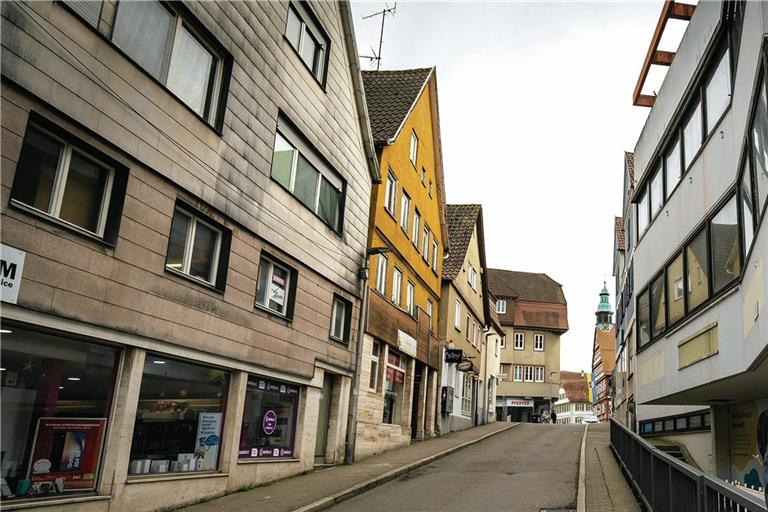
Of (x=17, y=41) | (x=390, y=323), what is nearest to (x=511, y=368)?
(x=390, y=323)

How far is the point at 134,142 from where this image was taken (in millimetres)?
9430

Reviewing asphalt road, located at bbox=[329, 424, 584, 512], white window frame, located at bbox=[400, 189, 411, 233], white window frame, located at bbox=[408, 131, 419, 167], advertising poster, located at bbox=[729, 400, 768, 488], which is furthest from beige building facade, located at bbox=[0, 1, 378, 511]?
advertising poster, located at bbox=[729, 400, 768, 488]

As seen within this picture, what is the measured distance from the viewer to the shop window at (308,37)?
14.5 metres

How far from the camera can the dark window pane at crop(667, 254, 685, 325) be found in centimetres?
1502

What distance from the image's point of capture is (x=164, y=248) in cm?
1012

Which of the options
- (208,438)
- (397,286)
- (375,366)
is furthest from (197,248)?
(397,286)

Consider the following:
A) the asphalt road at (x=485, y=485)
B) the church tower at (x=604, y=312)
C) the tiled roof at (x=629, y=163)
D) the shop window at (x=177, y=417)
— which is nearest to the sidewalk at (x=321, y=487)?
the asphalt road at (x=485, y=485)

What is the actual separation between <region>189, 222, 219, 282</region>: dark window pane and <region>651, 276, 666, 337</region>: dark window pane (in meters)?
10.9

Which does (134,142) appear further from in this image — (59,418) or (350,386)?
(350,386)

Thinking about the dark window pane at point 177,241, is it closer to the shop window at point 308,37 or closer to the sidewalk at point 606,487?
the shop window at point 308,37

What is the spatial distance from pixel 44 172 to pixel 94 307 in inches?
69.7

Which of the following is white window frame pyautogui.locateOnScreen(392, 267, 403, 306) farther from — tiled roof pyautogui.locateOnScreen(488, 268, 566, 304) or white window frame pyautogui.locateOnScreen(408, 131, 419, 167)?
tiled roof pyautogui.locateOnScreen(488, 268, 566, 304)

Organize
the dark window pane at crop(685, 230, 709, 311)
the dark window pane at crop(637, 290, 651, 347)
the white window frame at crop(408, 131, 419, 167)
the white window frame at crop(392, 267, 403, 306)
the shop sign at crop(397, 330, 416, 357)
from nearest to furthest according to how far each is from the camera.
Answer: the dark window pane at crop(685, 230, 709, 311)
the dark window pane at crop(637, 290, 651, 347)
the shop sign at crop(397, 330, 416, 357)
the white window frame at crop(392, 267, 403, 306)
the white window frame at crop(408, 131, 419, 167)

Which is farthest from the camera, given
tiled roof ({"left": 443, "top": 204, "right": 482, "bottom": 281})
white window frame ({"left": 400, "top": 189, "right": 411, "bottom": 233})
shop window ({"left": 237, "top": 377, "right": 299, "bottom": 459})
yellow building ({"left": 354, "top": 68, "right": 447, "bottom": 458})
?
tiled roof ({"left": 443, "top": 204, "right": 482, "bottom": 281})
